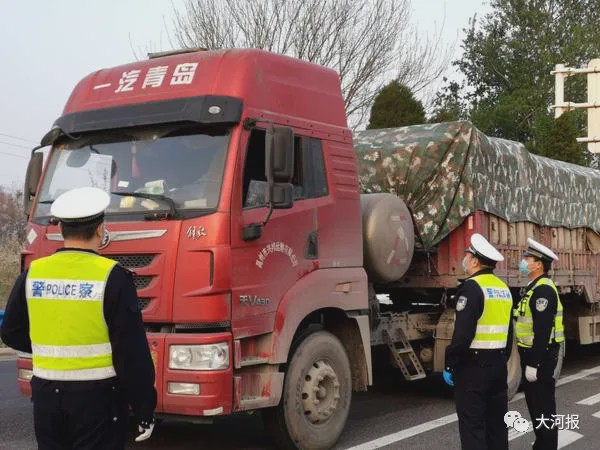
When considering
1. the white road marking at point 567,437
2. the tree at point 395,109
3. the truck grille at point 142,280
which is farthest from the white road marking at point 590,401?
the tree at point 395,109

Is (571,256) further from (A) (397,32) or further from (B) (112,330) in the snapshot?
(A) (397,32)

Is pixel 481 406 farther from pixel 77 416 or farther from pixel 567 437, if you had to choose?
pixel 77 416

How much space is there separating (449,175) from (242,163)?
337cm

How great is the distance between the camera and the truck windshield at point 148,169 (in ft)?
17.6

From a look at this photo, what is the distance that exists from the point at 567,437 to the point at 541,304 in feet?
5.89

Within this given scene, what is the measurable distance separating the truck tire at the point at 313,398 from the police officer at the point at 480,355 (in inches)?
48.4

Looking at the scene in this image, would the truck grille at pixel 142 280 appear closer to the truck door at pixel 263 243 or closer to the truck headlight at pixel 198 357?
the truck headlight at pixel 198 357

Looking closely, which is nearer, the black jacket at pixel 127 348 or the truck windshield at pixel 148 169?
the black jacket at pixel 127 348

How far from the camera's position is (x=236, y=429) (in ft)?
23.1

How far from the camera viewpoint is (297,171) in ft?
19.7

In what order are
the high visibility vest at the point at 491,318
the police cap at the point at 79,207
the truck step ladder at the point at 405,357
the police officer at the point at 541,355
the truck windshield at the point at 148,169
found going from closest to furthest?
the police cap at the point at 79,207
the high visibility vest at the point at 491,318
the truck windshield at the point at 148,169
the police officer at the point at 541,355
the truck step ladder at the point at 405,357

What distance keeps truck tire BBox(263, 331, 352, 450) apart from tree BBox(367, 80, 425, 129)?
38.6 ft

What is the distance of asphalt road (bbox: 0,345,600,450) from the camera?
6.45 m

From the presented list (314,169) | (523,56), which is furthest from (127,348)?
(523,56)
